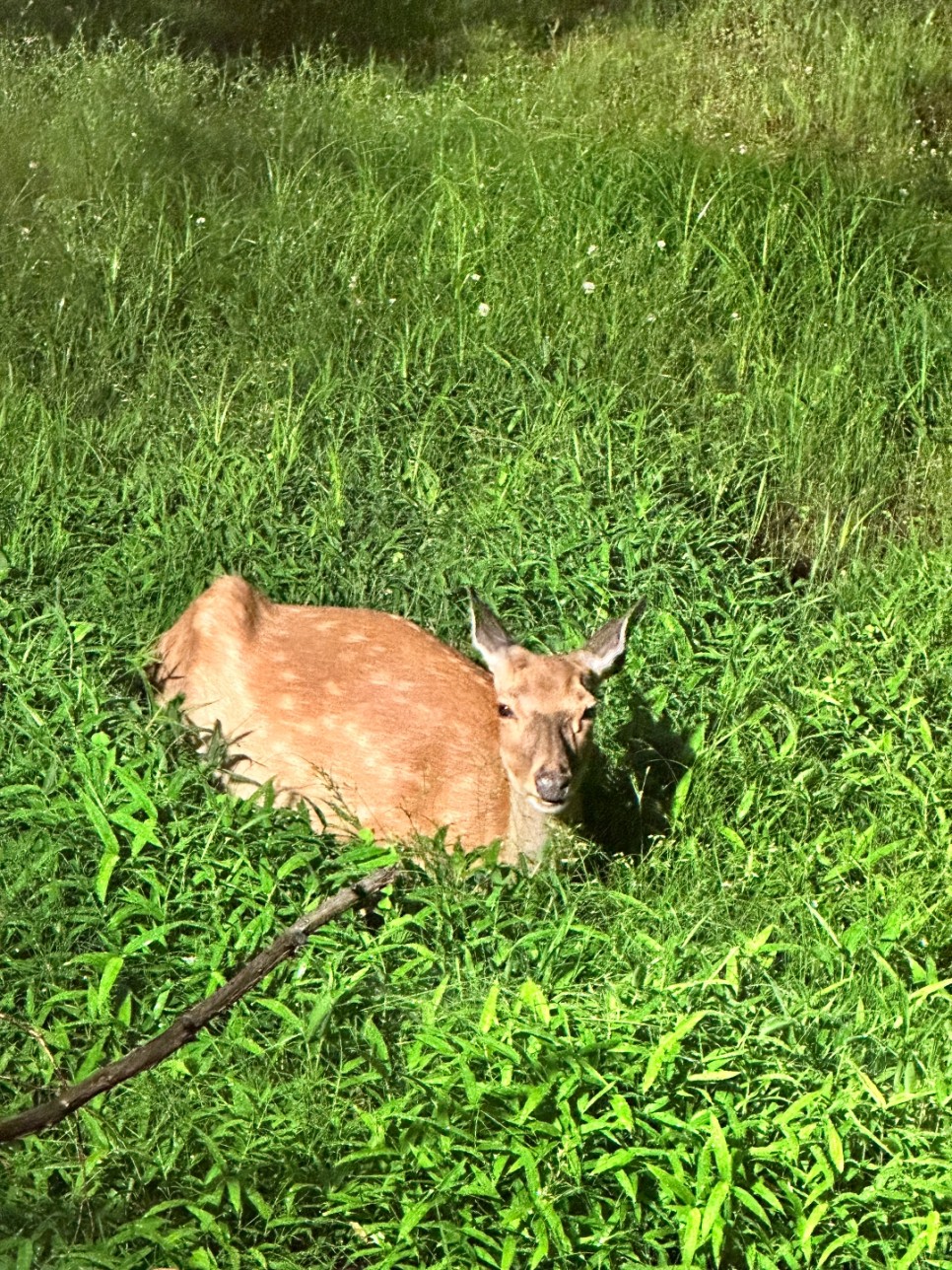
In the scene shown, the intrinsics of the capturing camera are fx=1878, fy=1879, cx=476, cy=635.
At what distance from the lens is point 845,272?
7684 millimetres

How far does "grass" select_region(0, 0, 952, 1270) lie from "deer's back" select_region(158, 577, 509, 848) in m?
0.30

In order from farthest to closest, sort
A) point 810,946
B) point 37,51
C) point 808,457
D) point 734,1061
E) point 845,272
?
point 37,51 → point 845,272 → point 808,457 → point 810,946 → point 734,1061

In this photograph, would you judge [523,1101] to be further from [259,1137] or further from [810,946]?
[810,946]

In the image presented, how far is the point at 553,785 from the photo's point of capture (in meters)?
4.78

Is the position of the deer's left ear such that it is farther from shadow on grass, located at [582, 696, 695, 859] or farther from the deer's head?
shadow on grass, located at [582, 696, 695, 859]

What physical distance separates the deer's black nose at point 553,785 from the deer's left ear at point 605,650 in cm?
41

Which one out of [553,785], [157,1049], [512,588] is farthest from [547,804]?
A: [157,1049]

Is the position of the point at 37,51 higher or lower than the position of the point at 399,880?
higher

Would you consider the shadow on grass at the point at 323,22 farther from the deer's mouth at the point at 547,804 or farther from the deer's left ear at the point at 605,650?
the deer's mouth at the point at 547,804

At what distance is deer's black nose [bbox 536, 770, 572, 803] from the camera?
4.78 m

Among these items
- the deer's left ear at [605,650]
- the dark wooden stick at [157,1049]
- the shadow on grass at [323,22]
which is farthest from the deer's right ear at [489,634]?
the shadow on grass at [323,22]

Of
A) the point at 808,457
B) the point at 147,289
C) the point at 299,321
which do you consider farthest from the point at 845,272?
the point at 147,289

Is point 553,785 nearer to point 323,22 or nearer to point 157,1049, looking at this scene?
point 157,1049

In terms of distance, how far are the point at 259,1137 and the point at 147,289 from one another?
13.7 feet
